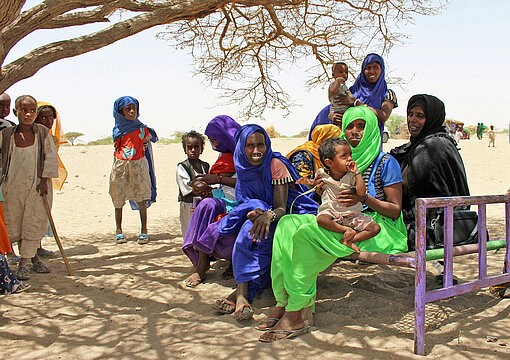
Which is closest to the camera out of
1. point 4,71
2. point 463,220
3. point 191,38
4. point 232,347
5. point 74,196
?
point 232,347

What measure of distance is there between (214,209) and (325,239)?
147cm

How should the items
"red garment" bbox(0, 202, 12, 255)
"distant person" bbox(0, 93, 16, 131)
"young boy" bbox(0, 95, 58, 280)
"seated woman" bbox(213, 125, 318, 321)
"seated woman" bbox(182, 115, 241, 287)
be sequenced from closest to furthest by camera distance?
"seated woman" bbox(213, 125, 318, 321) < "seated woman" bbox(182, 115, 241, 287) < "red garment" bbox(0, 202, 12, 255) < "young boy" bbox(0, 95, 58, 280) < "distant person" bbox(0, 93, 16, 131)

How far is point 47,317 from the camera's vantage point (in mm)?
3631

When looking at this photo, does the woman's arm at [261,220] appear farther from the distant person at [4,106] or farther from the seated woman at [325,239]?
the distant person at [4,106]

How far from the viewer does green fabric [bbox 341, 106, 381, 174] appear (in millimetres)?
3592

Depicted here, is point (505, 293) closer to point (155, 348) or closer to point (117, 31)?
point (155, 348)

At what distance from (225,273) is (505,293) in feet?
8.42

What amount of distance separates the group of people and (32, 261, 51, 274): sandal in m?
1.76

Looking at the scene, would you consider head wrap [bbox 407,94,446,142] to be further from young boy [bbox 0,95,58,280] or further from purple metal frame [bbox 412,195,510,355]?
young boy [bbox 0,95,58,280]

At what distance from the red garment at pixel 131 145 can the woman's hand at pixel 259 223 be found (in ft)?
12.0

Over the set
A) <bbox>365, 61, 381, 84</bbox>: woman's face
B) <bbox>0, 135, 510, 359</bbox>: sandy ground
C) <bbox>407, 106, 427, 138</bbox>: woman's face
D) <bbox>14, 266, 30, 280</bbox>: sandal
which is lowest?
<bbox>0, 135, 510, 359</bbox>: sandy ground

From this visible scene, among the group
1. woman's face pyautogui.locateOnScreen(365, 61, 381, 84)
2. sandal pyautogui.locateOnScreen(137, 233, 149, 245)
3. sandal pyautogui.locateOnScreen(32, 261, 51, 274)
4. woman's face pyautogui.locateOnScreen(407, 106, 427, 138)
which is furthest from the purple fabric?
sandal pyautogui.locateOnScreen(137, 233, 149, 245)

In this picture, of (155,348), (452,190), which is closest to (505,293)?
(452,190)

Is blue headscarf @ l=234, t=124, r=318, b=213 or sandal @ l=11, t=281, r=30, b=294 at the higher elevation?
blue headscarf @ l=234, t=124, r=318, b=213
